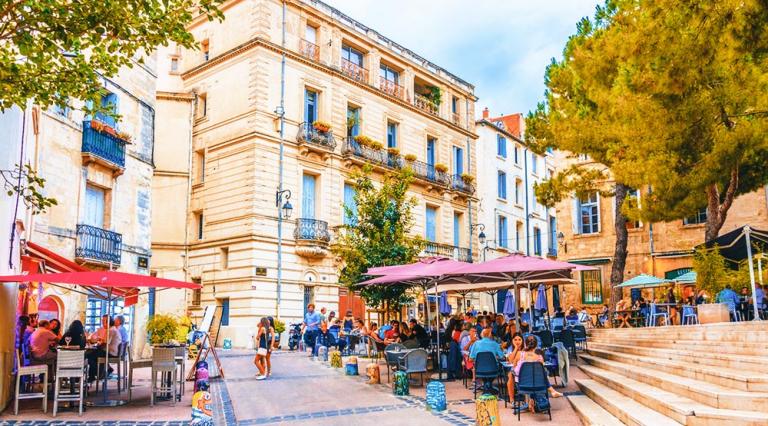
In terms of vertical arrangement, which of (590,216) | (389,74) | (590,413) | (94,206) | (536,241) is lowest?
(590,413)

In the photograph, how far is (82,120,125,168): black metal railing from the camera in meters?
18.2

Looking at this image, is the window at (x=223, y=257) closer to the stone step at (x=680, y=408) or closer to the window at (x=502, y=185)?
the stone step at (x=680, y=408)

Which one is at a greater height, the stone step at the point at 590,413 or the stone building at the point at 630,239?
the stone building at the point at 630,239

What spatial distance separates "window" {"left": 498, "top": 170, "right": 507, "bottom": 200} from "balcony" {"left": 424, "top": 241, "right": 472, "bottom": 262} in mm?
7573

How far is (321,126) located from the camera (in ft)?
92.3

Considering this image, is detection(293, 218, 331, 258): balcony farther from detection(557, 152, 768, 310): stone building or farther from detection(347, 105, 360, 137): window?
detection(557, 152, 768, 310): stone building

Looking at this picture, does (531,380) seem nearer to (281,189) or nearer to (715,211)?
(715,211)

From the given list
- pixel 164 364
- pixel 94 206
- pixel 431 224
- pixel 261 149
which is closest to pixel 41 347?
pixel 164 364

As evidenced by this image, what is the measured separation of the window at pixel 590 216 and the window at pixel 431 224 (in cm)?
742

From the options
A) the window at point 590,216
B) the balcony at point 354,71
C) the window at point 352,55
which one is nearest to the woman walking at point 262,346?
the balcony at point 354,71

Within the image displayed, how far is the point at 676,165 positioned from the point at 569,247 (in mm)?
16328

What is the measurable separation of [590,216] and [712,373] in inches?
938

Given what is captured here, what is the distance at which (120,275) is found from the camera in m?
10.5

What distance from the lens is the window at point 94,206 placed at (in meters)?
18.6
